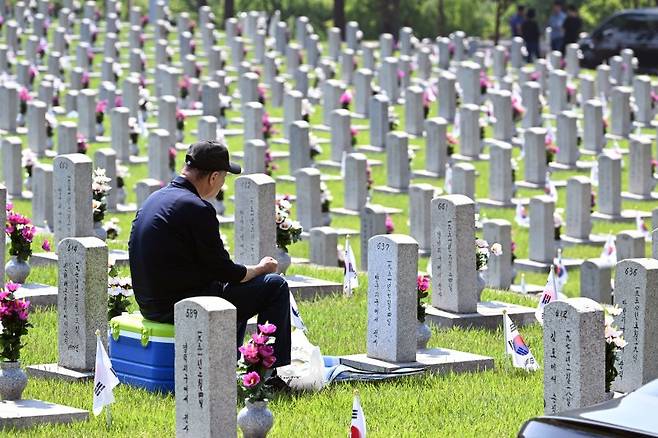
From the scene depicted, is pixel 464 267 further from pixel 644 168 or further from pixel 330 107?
pixel 330 107

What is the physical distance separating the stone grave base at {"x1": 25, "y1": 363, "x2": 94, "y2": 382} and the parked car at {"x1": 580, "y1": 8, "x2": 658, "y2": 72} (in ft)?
87.2

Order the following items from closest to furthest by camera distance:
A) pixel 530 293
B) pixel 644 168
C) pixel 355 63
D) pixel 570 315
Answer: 1. pixel 570 315
2. pixel 530 293
3. pixel 644 168
4. pixel 355 63

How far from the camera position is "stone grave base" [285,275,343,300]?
593 inches

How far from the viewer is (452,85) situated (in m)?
29.6

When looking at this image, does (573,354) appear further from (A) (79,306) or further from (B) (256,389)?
(A) (79,306)

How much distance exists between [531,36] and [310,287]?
24.4 m

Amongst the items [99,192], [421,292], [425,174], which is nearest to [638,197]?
[425,174]

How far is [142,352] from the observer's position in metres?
11.3

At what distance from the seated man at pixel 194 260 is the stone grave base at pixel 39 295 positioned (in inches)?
117

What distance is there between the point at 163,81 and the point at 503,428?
2014 centimetres

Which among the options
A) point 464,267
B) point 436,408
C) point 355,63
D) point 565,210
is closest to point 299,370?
point 436,408

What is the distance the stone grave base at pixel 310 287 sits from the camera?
49.4 ft

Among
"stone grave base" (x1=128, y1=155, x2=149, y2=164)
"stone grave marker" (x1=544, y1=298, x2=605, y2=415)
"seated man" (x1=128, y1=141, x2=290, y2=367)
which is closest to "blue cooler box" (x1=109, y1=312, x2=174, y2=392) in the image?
"seated man" (x1=128, y1=141, x2=290, y2=367)

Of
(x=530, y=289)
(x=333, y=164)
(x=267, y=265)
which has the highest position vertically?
(x=267, y=265)
